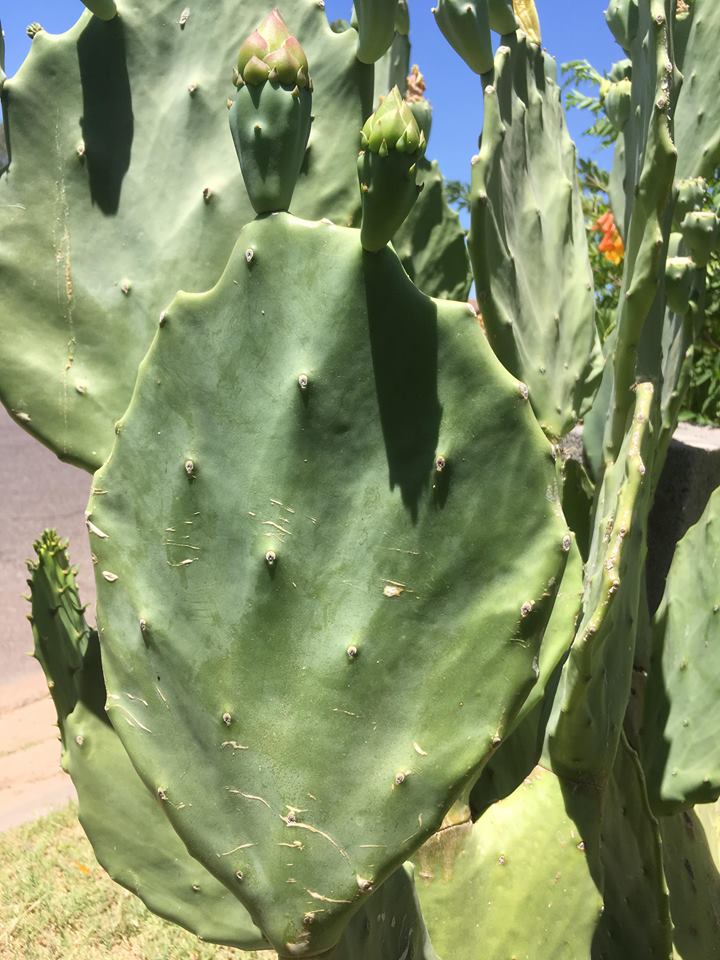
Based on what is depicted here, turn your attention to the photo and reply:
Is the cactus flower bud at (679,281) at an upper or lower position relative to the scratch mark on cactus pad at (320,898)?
upper

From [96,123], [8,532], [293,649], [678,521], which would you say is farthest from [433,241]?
[8,532]

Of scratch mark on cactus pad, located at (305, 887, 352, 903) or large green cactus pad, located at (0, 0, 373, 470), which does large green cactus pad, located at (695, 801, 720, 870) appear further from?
large green cactus pad, located at (0, 0, 373, 470)

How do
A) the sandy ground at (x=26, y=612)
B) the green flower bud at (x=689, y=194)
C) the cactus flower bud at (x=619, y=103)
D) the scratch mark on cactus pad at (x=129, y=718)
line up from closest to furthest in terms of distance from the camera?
the scratch mark on cactus pad at (x=129, y=718), the green flower bud at (x=689, y=194), the cactus flower bud at (x=619, y=103), the sandy ground at (x=26, y=612)

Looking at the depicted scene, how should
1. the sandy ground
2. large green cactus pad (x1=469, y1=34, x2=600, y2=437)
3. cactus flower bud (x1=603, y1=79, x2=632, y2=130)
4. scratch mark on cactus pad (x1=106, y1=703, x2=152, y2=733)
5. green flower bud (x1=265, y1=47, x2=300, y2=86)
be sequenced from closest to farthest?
1. green flower bud (x1=265, y1=47, x2=300, y2=86)
2. scratch mark on cactus pad (x1=106, y1=703, x2=152, y2=733)
3. large green cactus pad (x1=469, y1=34, x2=600, y2=437)
4. cactus flower bud (x1=603, y1=79, x2=632, y2=130)
5. the sandy ground

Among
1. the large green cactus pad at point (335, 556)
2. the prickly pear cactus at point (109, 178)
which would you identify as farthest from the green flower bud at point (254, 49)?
the prickly pear cactus at point (109, 178)

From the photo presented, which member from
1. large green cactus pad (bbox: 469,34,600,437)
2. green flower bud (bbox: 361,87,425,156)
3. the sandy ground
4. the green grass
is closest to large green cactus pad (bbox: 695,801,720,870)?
large green cactus pad (bbox: 469,34,600,437)

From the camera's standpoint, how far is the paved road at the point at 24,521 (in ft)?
18.2

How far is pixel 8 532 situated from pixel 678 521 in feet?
17.8

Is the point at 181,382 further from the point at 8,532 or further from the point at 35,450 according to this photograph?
the point at 35,450

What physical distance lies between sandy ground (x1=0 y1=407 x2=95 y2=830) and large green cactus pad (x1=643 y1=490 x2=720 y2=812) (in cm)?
250

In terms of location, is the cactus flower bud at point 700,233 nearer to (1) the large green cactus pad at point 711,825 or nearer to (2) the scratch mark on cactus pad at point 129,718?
(1) the large green cactus pad at point 711,825

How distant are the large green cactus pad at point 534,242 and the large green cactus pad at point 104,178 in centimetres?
24

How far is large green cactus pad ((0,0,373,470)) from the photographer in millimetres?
1410

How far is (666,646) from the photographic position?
5.84 ft
